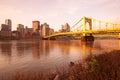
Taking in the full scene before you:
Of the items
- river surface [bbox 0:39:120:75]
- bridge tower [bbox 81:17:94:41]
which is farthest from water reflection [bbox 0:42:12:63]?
bridge tower [bbox 81:17:94:41]

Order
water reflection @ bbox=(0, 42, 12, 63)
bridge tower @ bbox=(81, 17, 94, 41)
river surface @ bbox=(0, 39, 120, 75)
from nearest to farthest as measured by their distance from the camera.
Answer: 1. river surface @ bbox=(0, 39, 120, 75)
2. water reflection @ bbox=(0, 42, 12, 63)
3. bridge tower @ bbox=(81, 17, 94, 41)

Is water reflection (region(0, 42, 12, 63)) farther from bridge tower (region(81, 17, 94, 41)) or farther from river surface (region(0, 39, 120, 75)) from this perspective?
bridge tower (region(81, 17, 94, 41))

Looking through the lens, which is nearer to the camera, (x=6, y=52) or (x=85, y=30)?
(x=6, y=52)

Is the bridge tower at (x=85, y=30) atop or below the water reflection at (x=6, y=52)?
atop

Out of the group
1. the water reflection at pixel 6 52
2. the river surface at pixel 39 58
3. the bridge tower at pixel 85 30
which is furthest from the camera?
the bridge tower at pixel 85 30

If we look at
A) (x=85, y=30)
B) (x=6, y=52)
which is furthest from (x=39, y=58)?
(x=85, y=30)

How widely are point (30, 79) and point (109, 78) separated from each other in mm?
3826

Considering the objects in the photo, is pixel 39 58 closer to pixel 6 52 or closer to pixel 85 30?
pixel 6 52

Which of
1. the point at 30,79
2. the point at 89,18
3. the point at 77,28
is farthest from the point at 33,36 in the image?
the point at 30,79

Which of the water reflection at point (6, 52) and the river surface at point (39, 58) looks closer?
the river surface at point (39, 58)

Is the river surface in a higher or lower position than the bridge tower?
lower

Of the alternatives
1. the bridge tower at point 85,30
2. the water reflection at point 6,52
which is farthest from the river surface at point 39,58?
the bridge tower at point 85,30

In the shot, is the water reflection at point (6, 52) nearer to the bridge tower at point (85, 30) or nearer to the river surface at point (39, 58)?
the river surface at point (39, 58)

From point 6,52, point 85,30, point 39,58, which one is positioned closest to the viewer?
point 39,58
